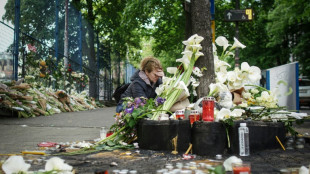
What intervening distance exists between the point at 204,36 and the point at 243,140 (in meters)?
1.56

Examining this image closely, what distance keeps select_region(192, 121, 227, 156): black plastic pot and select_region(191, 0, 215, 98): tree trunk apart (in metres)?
0.97

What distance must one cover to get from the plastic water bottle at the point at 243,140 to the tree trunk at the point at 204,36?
1.01 metres

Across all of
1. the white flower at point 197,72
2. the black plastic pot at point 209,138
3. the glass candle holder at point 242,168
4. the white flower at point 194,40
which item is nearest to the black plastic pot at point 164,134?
the black plastic pot at point 209,138

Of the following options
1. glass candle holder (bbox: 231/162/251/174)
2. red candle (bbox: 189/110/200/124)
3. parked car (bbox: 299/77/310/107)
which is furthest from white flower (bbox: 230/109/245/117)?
parked car (bbox: 299/77/310/107)

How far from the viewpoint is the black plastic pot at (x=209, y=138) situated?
132 inches

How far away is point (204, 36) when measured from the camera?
437 centimetres

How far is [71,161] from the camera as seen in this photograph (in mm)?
3117

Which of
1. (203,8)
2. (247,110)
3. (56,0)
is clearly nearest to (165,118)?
(247,110)

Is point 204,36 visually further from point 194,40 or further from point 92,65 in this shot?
point 92,65

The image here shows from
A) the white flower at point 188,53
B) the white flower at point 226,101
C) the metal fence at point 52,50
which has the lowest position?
the white flower at point 226,101

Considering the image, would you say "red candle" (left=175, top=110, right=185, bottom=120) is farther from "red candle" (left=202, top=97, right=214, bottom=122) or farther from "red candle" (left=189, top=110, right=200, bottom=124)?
"red candle" (left=202, top=97, right=214, bottom=122)

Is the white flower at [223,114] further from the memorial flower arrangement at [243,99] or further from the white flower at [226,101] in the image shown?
the white flower at [226,101]

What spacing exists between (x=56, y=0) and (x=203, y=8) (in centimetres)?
1041

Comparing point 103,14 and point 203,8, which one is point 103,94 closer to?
point 103,14
